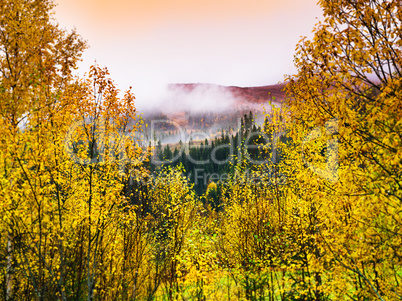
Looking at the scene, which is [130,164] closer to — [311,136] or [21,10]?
[21,10]

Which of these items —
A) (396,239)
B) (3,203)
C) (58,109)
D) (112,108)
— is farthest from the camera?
(112,108)

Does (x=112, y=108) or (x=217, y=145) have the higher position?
(x=112, y=108)

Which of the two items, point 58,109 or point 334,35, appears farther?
point 58,109

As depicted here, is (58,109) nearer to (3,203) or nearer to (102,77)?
(102,77)

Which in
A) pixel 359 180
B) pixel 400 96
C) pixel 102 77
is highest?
pixel 102 77

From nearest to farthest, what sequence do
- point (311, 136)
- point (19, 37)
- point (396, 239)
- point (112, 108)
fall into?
1. point (396, 239)
2. point (19, 37)
3. point (112, 108)
4. point (311, 136)

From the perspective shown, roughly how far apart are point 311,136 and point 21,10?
9641 millimetres

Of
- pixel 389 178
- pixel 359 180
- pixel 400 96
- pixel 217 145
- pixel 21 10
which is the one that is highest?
pixel 21 10

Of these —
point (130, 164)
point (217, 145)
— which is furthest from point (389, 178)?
point (217, 145)

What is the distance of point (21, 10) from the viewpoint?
20.7 feet

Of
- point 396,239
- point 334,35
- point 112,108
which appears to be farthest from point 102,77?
point 396,239

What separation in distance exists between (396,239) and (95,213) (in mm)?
7081

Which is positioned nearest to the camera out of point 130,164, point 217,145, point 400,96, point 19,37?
point 400,96

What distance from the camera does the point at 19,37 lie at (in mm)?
6270
